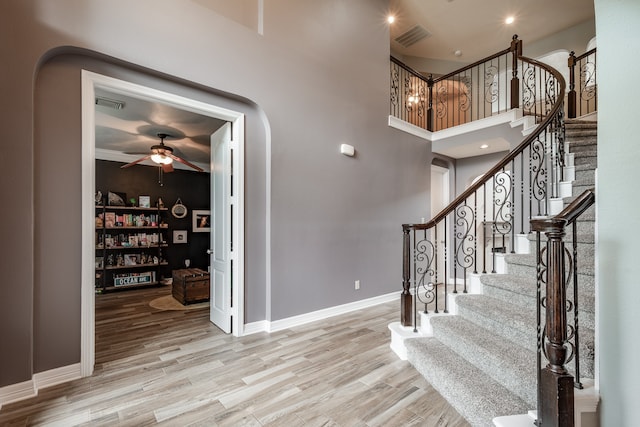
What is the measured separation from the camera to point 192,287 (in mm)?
4633

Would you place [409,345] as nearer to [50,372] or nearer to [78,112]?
[50,372]

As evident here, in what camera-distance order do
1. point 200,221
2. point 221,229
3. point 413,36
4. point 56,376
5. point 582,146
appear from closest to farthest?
point 56,376 < point 221,229 < point 582,146 < point 413,36 < point 200,221

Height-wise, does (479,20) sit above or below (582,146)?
above

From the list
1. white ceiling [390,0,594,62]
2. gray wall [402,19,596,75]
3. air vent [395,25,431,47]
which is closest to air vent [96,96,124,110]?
white ceiling [390,0,594,62]

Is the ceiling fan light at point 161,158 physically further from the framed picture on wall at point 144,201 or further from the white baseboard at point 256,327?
the white baseboard at point 256,327

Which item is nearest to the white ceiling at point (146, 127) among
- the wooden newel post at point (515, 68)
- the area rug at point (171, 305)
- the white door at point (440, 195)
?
the area rug at point (171, 305)

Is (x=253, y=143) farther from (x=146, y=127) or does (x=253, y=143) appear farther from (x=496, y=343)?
(x=496, y=343)

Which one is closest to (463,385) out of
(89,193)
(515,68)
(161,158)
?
(89,193)

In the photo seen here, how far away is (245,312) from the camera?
10.8 ft

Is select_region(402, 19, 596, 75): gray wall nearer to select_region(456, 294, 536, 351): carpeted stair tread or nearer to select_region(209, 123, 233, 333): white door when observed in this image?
select_region(209, 123, 233, 333): white door

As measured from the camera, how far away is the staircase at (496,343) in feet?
5.94

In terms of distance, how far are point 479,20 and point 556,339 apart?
6.57 metres

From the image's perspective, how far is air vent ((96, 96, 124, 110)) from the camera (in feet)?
11.6

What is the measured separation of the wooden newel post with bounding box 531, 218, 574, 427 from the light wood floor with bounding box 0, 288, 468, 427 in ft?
2.10
